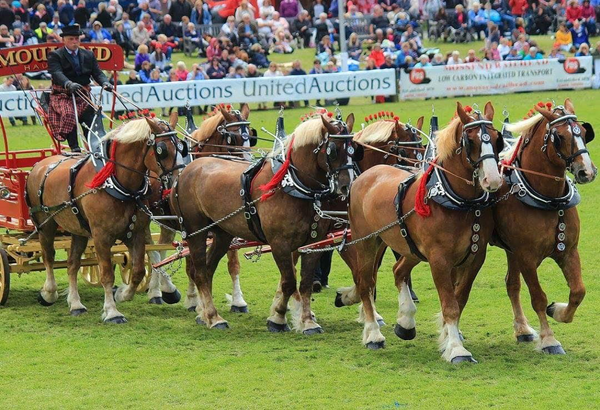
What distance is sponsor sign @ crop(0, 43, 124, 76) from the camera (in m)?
12.2

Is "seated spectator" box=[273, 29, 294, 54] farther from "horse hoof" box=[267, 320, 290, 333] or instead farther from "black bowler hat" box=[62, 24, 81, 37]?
"horse hoof" box=[267, 320, 290, 333]

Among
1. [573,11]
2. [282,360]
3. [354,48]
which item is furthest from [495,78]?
[282,360]

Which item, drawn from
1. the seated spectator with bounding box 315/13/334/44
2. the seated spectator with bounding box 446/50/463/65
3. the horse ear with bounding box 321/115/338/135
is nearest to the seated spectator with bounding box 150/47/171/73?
the seated spectator with bounding box 315/13/334/44

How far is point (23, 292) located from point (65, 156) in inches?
72.1

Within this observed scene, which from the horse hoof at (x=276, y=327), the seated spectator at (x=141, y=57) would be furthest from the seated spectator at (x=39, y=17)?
the horse hoof at (x=276, y=327)

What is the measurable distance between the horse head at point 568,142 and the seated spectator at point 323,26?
2685cm

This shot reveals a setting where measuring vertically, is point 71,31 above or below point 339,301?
above

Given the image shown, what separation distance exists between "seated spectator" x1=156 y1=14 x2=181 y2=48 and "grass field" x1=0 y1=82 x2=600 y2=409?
2142 cm

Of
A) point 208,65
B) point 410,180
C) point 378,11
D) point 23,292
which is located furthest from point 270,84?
point 410,180

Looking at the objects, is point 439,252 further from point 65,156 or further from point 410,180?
point 65,156

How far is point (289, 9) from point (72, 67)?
25142 millimetres

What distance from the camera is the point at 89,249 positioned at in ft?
41.3

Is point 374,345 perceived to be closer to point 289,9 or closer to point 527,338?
point 527,338

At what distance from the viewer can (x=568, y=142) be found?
8.82 meters
